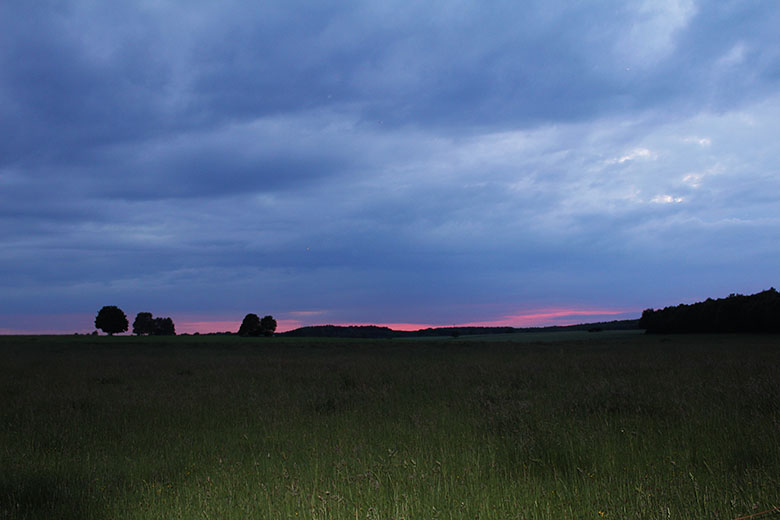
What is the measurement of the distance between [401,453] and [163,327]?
132 meters

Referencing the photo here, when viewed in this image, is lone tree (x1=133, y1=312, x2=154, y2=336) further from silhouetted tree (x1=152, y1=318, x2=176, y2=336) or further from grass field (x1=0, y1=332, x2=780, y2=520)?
grass field (x1=0, y1=332, x2=780, y2=520)

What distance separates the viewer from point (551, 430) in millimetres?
7062

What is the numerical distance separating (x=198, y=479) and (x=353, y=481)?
1817 mm

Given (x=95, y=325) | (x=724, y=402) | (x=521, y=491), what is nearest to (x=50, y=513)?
(x=521, y=491)

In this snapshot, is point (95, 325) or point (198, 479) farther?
point (95, 325)

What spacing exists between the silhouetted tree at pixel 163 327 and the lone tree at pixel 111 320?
19.1 metres

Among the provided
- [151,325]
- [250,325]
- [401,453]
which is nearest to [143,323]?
[151,325]

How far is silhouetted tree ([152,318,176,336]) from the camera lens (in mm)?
121550

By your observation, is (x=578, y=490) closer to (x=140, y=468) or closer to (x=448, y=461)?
(x=448, y=461)

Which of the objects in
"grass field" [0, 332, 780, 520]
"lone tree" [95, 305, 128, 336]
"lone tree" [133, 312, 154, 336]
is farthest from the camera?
"lone tree" [133, 312, 154, 336]

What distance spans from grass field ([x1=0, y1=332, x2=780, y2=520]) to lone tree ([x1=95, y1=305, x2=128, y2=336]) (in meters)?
102

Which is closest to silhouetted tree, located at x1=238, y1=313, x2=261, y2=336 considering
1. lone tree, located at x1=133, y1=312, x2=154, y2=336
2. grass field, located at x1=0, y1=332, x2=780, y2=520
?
lone tree, located at x1=133, y1=312, x2=154, y2=336

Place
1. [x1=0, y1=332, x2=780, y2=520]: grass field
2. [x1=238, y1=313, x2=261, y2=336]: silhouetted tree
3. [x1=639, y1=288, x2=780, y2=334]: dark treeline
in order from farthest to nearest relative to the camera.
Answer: [x1=238, y1=313, x2=261, y2=336]: silhouetted tree
[x1=639, y1=288, x2=780, y2=334]: dark treeline
[x1=0, y1=332, x2=780, y2=520]: grass field

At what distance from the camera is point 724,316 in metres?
60.1
